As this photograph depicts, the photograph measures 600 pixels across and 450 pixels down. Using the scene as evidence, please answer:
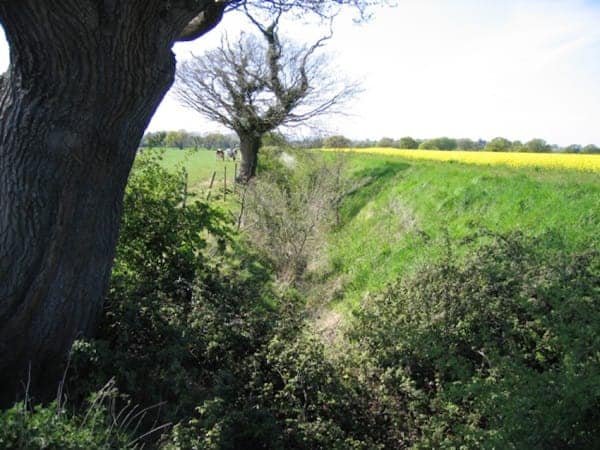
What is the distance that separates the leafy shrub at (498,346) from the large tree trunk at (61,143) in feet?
10.5

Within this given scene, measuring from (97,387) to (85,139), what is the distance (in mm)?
2091

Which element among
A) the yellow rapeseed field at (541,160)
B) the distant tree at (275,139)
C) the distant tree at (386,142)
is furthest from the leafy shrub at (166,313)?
the distant tree at (386,142)

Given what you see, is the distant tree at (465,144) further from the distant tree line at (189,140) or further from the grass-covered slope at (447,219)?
the grass-covered slope at (447,219)

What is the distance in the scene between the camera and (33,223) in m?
3.71

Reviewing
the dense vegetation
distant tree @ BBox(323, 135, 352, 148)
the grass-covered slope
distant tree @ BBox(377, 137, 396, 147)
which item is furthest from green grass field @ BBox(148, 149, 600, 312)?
distant tree @ BBox(377, 137, 396, 147)

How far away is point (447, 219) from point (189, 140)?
22.8 ft

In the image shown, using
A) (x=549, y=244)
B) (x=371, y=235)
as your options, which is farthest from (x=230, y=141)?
(x=549, y=244)

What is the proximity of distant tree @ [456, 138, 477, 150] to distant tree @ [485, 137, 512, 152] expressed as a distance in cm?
356

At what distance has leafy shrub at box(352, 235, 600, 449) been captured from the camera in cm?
321

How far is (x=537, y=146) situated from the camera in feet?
95.7

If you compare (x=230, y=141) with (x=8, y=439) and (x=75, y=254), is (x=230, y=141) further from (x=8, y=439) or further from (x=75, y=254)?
(x=8, y=439)

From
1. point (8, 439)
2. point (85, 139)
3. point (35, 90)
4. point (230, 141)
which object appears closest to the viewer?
point (8, 439)

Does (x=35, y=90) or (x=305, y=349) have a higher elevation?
(x=35, y=90)

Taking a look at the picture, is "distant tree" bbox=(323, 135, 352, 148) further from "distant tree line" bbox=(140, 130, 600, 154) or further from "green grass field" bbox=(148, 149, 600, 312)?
"green grass field" bbox=(148, 149, 600, 312)
